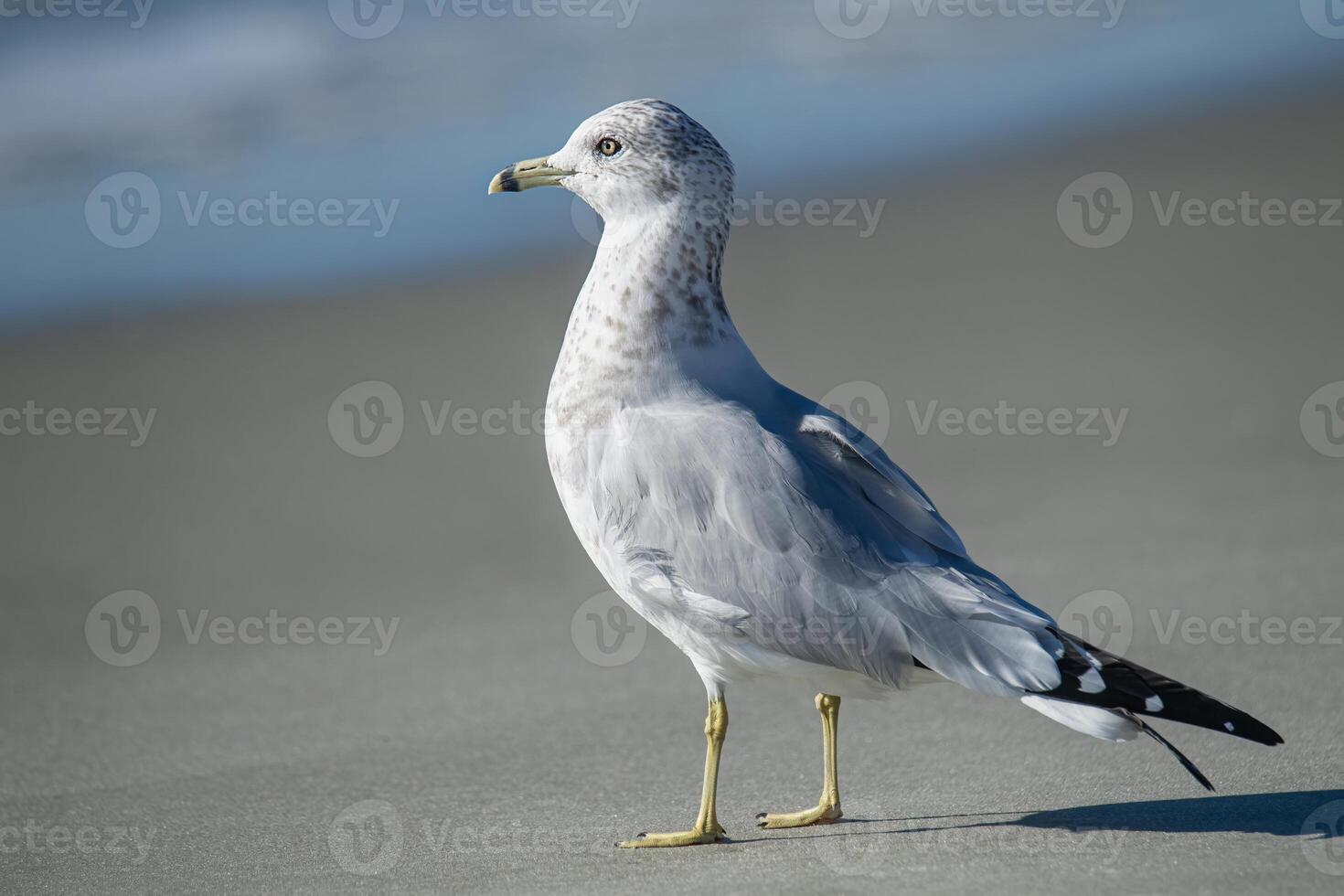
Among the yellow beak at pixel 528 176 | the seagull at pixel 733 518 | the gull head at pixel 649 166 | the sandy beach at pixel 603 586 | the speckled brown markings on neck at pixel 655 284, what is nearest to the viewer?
the seagull at pixel 733 518

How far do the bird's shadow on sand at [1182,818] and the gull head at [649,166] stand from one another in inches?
63.2

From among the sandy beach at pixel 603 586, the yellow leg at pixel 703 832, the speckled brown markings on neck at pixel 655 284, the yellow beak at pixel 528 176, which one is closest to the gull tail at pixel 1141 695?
the sandy beach at pixel 603 586

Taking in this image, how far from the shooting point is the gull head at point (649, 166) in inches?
160

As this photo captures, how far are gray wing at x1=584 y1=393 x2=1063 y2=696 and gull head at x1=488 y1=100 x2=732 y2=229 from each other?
0.62 metres

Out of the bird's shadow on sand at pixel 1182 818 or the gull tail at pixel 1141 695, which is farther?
the bird's shadow on sand at pixel 1182 818

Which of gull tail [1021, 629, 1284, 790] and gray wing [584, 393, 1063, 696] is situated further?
gray wing [584, 393, 1063, 696]

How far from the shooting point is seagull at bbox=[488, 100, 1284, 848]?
128 inches

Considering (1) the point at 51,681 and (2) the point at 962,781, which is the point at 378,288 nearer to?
(1) the point at 51,681

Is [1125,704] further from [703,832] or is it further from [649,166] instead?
[649,166]

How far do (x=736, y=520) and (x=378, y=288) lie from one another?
713cm

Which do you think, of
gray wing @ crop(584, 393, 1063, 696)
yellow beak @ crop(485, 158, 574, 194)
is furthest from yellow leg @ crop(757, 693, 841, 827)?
yellow beak @ crop(485, 158, 574, 194)

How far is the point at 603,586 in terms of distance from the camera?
5828 mm

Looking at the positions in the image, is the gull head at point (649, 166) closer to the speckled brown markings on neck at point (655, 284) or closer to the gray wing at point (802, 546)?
the speckled brown markings on neck at point (655, 284)

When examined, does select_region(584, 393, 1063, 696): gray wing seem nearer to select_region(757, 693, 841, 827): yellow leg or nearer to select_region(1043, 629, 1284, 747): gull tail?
select_region(1043, 629, 1284, 747): gull tail
